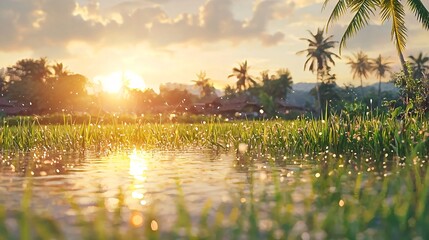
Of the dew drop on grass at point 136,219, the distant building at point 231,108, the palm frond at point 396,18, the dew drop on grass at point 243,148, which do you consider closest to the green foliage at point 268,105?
the distant building at point 231,108

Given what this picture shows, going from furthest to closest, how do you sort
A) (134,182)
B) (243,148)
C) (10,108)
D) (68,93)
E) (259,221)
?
(68,93) → (10,108) → (243,148) → (134,182) → (259,221)

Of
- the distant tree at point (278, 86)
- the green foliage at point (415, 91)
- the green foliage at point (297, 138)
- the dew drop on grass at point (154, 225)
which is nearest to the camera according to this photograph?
the dew drop on grass at point (154, 225)

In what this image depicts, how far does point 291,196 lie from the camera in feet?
16.2

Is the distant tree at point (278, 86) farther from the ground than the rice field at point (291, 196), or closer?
farther from the ground

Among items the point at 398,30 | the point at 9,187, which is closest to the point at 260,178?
the point at 9,187

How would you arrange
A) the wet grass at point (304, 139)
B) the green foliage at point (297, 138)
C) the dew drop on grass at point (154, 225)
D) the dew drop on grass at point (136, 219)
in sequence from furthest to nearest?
the green foliage at point (297, 138)
the wet grass at point (304, 139)
the dew drop on grass at point (136, 219)
the dew drop on grass at point (154, 225)

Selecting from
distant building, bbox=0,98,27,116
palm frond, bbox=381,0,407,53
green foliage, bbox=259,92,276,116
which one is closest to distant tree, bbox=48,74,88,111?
distant building, bbox=0,98,27,116

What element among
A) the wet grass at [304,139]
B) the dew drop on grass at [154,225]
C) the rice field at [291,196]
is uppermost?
the wet grass at [304,139]

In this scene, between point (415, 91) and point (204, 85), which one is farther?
point (204, 85)

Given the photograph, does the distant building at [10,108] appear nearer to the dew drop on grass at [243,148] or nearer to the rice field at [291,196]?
the rice field at [291,196]

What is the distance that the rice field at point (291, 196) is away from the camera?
3.58 m

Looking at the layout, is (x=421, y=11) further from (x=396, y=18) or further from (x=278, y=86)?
(x=278, y=86)

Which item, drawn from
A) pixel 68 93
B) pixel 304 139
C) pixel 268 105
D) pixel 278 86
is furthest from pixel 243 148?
pixel 278 86

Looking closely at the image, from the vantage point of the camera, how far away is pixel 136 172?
784cm
